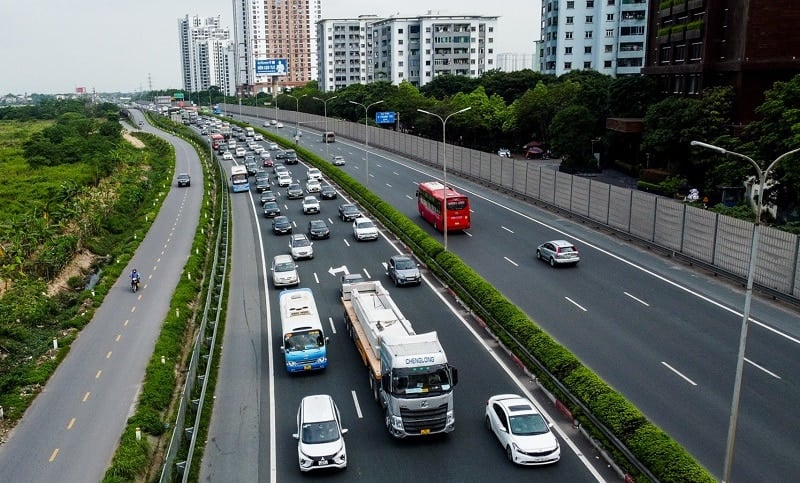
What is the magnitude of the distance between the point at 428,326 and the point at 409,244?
1605 cm

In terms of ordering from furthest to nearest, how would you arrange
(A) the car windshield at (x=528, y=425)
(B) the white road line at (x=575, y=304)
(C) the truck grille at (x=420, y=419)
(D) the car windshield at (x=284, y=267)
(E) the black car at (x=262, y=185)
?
1. (E) the black car at (x=262, y=185)
2. (D) the car windshield at (x=284, y=267)
3. (B) the white road line at (x=575, y=304)
4. (C) the truck grille at (x=420, y=419)
5. (A) the car windshield at (x=528, y=425)

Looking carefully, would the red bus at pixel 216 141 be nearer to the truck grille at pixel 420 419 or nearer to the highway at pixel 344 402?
the highway at pixel 344 402

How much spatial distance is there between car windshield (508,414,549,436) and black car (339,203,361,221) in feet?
132

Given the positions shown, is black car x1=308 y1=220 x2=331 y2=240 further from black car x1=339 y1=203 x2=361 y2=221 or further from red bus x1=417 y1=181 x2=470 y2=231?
red bus x1=417 y1=181 x2=470 y2=231

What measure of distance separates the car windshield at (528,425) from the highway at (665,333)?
15.4 feet

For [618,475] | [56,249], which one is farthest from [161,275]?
[618,475]

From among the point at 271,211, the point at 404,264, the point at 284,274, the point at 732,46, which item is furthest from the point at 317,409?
the point at 732,46

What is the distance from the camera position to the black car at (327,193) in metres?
72.8

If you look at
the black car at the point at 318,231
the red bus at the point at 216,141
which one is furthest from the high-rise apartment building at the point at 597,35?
the black car at the point at 318,231

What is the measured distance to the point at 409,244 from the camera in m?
50.4

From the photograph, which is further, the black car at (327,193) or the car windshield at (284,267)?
the black car at (327,193)

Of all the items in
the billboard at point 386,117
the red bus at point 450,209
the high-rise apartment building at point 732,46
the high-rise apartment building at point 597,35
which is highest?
the high-rise apartment building at point 597,35

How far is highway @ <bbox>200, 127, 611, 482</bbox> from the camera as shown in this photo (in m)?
22.1

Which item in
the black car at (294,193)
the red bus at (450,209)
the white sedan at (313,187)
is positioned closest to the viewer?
the red bus at (450,209)
